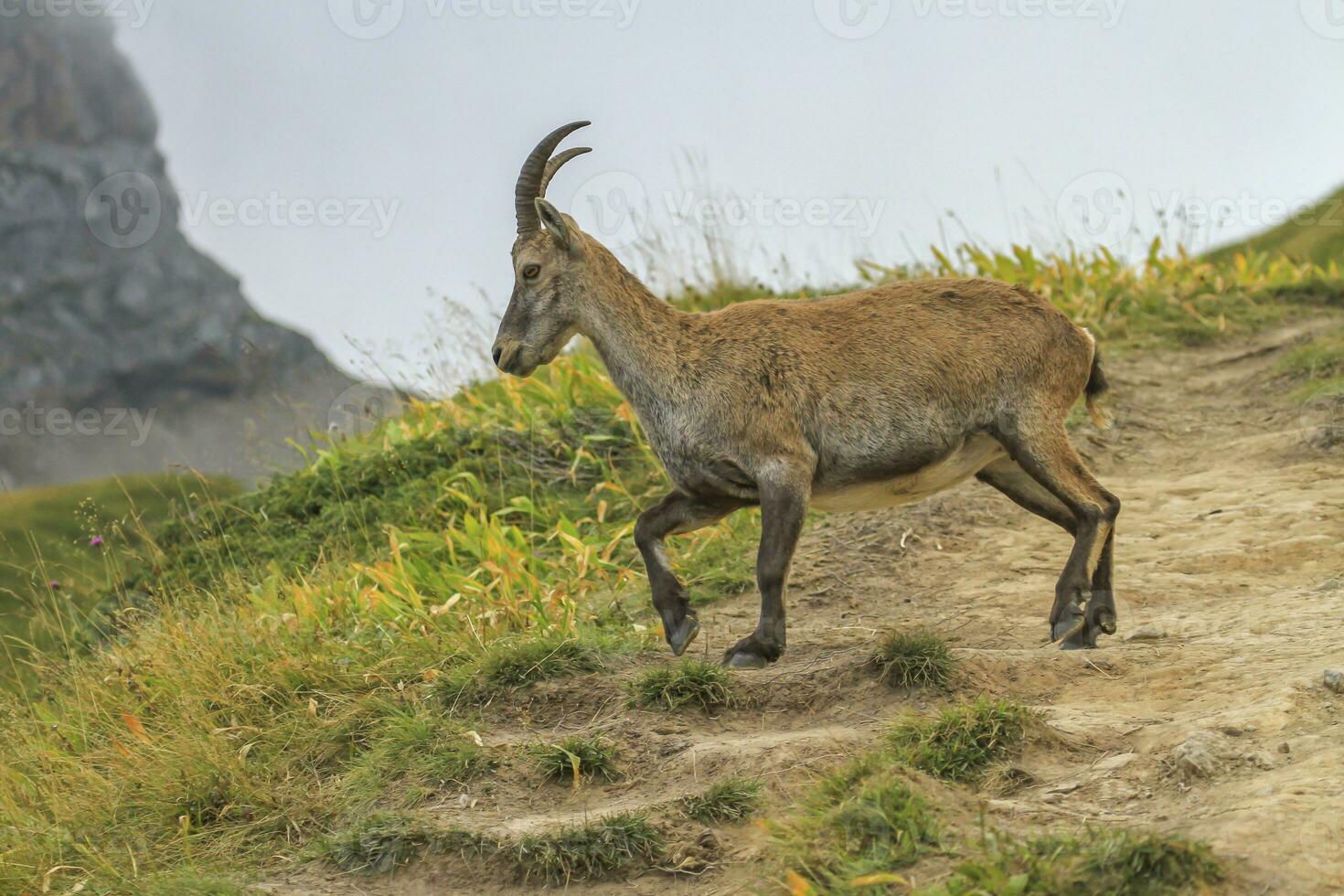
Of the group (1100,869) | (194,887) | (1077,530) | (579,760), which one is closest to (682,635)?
(579,760)

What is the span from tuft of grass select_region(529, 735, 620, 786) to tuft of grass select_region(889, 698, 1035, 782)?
3.61 ft

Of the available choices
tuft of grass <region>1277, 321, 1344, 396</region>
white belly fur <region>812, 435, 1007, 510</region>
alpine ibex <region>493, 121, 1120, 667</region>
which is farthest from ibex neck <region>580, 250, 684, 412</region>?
tuft of grass <region>1277, 321, 1344, 396</region>

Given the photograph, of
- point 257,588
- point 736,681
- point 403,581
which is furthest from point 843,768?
point 257,588

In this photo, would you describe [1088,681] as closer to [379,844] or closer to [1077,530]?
[1077,530]

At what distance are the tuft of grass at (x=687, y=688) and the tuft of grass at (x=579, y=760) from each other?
0.42 meters

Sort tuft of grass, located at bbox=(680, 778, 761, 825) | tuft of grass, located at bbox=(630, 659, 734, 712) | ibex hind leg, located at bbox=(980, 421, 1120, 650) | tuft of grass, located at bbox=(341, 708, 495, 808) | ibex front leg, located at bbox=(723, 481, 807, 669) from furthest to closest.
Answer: ibex hind leg, located at bbox=(980, 421, 1120, 650), ibex front leg, located at bbox=(723, 481, 807, 669), tuft of grass, located at bbox=(630, 659, 734, 712), tuft of grass, located at bbox=(341, 708, 495, 808), tuft of grass, located at bbox=(680, 778, 761, 825)

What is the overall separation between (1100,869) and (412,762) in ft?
9.30

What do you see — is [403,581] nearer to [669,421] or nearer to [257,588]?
[257,588]

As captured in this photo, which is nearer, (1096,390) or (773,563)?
(773,563)

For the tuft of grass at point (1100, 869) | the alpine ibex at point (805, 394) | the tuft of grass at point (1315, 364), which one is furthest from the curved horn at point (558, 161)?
the tuft of grass at point (1315, 364)

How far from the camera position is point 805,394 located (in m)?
6.20

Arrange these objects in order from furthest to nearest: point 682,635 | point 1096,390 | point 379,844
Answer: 1. point 1096,390
2. point 682,635
3. point 379,844

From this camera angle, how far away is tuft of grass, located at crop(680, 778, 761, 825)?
4660mm

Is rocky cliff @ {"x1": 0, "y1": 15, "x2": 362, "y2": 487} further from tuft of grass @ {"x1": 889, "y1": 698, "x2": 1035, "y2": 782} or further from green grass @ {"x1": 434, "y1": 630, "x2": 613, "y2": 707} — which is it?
tuft of grass @ {"x1": 889, "y1": 698, "x2": 1035, "y2": 782}
